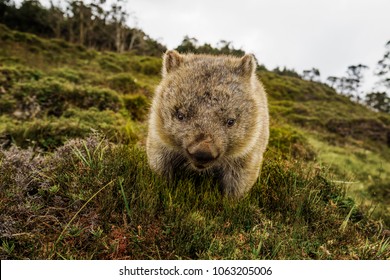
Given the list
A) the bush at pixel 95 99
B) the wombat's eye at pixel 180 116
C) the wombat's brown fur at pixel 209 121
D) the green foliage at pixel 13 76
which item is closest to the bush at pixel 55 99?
the bush at pixel 95 99

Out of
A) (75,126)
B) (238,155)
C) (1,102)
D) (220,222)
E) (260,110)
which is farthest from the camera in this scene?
(1,102)

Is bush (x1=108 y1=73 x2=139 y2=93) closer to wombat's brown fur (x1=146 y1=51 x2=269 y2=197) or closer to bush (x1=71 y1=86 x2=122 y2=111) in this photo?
bush (x1=71 y1=86 x2=122 y2=111)

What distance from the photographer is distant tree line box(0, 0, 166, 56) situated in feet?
127

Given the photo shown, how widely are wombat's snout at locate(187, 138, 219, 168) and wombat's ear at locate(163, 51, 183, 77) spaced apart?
1.25 metres

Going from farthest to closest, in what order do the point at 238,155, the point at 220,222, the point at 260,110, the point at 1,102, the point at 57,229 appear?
the point at 1,102 < the point at 260,110 < the point at 238,155 < the point at 220,222 < the point at 57,229

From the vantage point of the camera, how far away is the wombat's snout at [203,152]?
9.10 ft

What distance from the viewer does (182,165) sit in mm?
3754

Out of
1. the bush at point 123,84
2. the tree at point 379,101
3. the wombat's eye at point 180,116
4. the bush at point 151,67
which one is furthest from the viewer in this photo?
the tree at point 379,101

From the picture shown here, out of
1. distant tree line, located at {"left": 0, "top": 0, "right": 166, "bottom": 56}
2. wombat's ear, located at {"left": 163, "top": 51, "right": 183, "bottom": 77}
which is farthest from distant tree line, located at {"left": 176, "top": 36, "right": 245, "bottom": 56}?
distant tree line, located at {"left": 0, "top": 0, "right": 166, "bottom": 56}

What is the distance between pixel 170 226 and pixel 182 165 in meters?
1.07

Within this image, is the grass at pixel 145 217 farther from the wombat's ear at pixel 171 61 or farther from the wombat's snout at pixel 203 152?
the wombat's ear at pixel 171 61

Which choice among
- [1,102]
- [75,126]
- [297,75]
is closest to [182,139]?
[75,126]

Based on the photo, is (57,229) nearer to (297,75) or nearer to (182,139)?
(182,139)

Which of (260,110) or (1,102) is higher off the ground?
(260,110)
